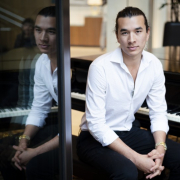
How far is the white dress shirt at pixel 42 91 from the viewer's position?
54.7 inches

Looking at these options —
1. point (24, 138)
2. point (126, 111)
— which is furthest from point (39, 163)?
point (126, 111)

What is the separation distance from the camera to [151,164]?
83.0 inches

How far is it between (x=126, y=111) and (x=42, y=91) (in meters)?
1.01

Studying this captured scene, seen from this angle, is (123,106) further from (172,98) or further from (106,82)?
(172,98)

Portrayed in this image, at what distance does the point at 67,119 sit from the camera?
1440mm

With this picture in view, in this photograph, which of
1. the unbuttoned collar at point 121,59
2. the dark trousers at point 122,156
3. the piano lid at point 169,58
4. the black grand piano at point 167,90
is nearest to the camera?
the dark trousers at point 122,156

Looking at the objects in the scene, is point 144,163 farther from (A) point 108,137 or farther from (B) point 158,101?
(B) point 158,101

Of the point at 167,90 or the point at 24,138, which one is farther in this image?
the point at 167,90

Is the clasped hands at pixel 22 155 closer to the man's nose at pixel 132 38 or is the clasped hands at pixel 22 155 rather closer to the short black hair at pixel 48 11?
the short black hair at pixel 48 11

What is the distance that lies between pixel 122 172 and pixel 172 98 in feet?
3.25

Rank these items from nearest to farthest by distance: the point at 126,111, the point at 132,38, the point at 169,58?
the point at 132,38, the point at 126,111, the point at 169,58

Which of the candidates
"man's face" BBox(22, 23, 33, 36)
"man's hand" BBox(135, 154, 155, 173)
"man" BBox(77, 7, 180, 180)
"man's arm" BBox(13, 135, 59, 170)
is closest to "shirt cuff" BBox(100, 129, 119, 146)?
"man" BBox(77, 7, 180, 180)

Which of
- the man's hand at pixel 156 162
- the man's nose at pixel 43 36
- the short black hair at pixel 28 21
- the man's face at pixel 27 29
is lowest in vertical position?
the man's hand at pixel 156 162

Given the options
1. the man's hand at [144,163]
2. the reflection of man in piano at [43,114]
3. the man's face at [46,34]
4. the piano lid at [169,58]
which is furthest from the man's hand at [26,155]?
the piano lid at [169,58]
